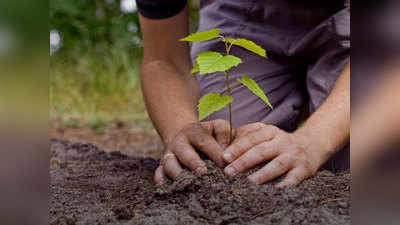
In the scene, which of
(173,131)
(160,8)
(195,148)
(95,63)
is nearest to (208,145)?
(195,148)

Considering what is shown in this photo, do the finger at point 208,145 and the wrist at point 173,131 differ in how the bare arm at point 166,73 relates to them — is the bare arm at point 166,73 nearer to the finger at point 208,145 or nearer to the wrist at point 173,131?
the wrist at point 173,131

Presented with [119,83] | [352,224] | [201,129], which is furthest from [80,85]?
[352,224]

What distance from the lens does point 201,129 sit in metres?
1.32

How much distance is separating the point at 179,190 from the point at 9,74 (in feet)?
1.87

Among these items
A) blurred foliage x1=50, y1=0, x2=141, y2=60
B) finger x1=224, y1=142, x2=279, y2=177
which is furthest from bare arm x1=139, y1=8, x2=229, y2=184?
blurred foliage x1=50, y1=0, x2=141, y2=60

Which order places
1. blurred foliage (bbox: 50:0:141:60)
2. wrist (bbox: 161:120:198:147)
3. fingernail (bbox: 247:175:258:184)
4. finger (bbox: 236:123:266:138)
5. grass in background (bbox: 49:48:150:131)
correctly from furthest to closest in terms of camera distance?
1. blurred foliage (bbox: 50:0:141:60)
2. grass in background (bbox: 49:48:150:131)
3. wrist (bbox: 161:120:198:147)
4. finger (bbox: 236:123:266:138)
5. fingernail (bbox: 247:175:258:184)

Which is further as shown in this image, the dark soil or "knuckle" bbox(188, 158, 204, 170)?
"knuckle" bbox(188, 158, 204, 170)

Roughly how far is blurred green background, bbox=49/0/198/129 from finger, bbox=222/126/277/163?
2.21 metres

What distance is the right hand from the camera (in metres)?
1.24

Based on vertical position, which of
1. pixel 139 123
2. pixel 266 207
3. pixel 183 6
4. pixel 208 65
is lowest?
pixel 139 123

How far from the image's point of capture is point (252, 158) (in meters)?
1.18

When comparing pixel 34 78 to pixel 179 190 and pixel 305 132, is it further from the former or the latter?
pixel 305 132

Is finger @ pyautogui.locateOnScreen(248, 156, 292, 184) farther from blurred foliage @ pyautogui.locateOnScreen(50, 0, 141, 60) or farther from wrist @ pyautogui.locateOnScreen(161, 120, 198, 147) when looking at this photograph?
blurred foliage @ pyautogui.locateOnScreen(50, 0, 141, 60)

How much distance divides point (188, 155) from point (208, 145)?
0.07 metres
